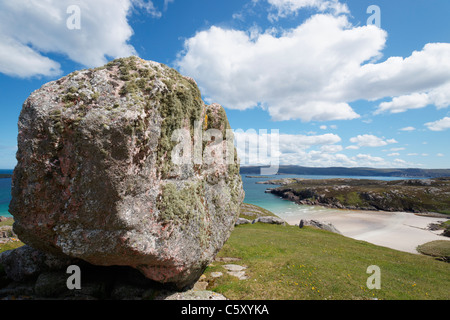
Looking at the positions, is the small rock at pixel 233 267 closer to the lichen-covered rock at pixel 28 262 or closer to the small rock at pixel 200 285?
the small rock at pixel 200 285

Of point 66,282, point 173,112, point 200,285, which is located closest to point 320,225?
point 200,285

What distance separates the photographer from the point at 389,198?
367 ft

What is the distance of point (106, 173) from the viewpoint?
8.28 m

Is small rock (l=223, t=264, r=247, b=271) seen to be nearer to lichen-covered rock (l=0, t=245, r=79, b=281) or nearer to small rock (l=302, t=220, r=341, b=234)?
lichen-covered rock (l=0, t=245, r=79, b=281)

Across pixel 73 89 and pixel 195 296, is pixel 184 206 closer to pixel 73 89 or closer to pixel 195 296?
pixel 195 296

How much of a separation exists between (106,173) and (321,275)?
666 inches

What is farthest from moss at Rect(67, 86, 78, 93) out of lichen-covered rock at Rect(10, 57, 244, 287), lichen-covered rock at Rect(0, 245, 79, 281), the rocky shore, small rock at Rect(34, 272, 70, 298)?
the rocky shore

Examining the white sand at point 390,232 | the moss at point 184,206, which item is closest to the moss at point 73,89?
the moss at point 184,206

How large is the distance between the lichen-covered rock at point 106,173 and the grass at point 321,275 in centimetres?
597

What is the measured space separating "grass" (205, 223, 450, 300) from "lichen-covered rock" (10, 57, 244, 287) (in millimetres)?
5971

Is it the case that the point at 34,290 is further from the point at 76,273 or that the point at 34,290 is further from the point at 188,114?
the point at 188,114

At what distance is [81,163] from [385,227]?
86585mm

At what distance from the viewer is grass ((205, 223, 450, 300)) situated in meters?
13.8
